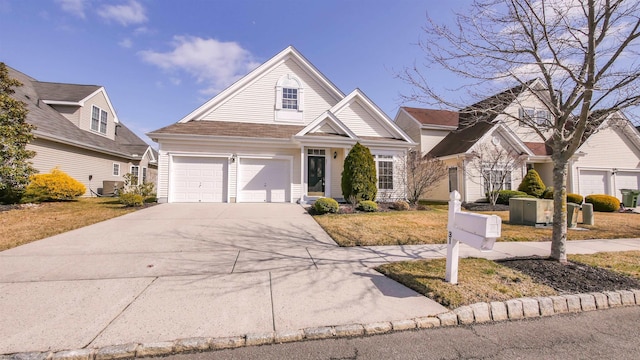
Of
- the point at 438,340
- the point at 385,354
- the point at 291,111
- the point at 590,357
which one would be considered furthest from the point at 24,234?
the point at 291,111

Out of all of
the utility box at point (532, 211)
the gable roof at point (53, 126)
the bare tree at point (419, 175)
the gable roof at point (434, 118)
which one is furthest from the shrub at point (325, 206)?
the gable roof at point (53, 126)

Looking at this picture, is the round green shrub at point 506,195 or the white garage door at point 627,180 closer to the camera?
→ the round green shrub at point 506,195

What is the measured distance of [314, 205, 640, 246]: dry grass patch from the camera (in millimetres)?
6941

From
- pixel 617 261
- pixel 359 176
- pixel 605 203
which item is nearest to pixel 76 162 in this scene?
pixel 359 176

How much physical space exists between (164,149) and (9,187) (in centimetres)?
607

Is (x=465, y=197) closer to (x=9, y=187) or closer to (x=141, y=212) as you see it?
(x=141, y=212)

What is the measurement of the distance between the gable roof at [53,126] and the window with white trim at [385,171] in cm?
1689

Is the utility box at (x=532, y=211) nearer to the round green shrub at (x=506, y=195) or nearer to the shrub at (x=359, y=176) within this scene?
the round green shrub at (x=506, y=195)

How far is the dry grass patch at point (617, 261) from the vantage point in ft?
15.4

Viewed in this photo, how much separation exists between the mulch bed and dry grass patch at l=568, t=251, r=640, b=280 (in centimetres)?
34

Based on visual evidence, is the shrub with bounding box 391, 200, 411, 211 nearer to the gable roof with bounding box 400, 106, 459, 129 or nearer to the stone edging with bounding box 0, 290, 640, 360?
the stone edging with bounding box 0, 290, 640, 360

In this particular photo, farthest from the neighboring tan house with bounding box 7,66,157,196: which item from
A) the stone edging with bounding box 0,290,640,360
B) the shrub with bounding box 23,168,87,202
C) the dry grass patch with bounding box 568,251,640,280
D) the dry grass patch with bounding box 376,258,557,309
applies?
the dry grass patch with bounding box 568,251,640,280

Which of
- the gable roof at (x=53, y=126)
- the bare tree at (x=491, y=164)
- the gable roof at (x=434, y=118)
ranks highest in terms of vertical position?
the gable roof at (x=434, y=118)

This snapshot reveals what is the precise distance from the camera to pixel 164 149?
13.5 m
